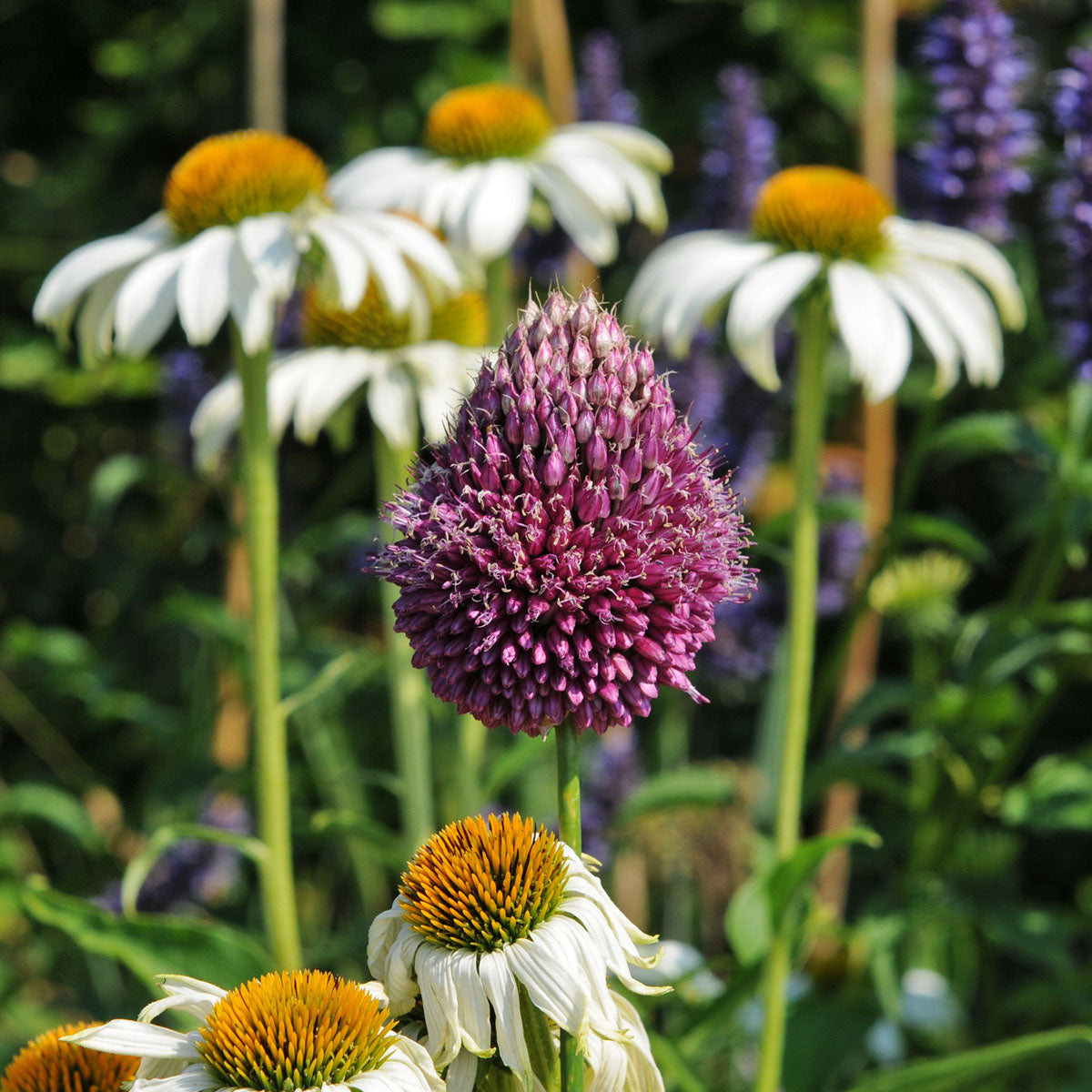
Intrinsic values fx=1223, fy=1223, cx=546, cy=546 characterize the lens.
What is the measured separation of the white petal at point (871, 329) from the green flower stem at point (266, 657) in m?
0.67

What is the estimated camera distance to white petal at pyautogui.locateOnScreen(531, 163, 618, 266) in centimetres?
173

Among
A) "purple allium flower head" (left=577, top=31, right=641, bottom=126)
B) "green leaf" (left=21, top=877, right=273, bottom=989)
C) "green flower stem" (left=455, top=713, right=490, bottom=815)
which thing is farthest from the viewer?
"purple allium flower head" (left=577, top=31, right=641, bottom=126)

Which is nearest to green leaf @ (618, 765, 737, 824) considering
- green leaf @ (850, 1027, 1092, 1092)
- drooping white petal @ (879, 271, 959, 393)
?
green leaf @ (850, 1027, 1092, 1092)

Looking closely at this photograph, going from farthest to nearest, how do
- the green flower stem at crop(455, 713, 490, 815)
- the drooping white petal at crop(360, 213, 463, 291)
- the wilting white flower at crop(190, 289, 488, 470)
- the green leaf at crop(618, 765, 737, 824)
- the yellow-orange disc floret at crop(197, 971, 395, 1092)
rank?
the green leaf at crop(618, 765, 737, 824) < the green flower stem at crop(455, 713, 490, 815) < the wilting white flower at crop(190, 289, 488, 470) < the drooping white petal at crop(360, 213, 463, 291) < the yellow-orange disc floret at crop(197, 971, 395, 1092)

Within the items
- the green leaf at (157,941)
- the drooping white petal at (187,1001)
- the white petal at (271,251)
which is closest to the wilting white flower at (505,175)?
the white petal at (271,251)

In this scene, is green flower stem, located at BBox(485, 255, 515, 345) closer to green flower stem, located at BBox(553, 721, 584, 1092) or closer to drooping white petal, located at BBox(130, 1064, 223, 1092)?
green flower stem, located at BBox(553, 721, 584, 1092)

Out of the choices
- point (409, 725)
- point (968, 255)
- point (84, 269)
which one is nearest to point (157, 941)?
point (409, 725)

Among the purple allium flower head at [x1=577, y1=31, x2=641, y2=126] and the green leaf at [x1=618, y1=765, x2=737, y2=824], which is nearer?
the green leaf at [x1=618, y1=765, x2=737, y2=824]

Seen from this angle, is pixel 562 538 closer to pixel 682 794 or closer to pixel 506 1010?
pixel 506 1010

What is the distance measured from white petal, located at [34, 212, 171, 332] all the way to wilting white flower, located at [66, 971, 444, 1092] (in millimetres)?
940

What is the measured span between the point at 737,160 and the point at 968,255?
2.32ft

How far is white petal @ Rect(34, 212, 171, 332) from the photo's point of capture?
58.1 inches

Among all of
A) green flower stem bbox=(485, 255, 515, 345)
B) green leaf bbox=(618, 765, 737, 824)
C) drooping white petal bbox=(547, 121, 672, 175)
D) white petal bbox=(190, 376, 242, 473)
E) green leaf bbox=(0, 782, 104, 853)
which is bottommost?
green leaf bbox=(0, 782, 104, 853)

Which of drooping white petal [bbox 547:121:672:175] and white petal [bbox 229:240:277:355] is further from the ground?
drooping white petal [bbox 547:121:672:175]
